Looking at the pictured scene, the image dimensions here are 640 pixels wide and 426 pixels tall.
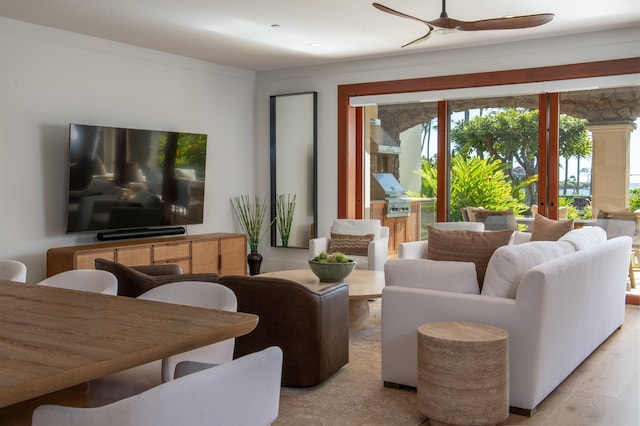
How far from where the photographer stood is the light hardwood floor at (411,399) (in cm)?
336

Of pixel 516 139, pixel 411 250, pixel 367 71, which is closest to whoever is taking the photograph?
pixel 411 250

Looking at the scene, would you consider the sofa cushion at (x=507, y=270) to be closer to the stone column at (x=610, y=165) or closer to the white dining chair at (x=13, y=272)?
the white dining chair at (x=13, y=272)

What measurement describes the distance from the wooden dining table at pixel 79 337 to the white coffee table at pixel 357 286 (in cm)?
264

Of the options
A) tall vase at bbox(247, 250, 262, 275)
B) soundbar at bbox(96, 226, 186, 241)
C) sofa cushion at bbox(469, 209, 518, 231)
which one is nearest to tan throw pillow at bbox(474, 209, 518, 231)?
sofa cushion at bbox(469, 209, 518, 231)

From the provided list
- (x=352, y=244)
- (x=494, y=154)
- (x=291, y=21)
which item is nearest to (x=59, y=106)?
(x=291, y=21)

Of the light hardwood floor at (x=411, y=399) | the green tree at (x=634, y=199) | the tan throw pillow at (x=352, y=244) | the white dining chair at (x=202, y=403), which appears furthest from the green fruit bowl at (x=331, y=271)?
the white dining chair at (x=202, y=403)

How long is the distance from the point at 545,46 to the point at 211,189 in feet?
13.8

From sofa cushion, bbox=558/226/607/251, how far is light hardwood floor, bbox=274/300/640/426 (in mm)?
789

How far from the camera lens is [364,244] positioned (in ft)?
22.3

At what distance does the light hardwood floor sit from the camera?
336cm

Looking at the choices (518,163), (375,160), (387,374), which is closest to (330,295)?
(387,374)

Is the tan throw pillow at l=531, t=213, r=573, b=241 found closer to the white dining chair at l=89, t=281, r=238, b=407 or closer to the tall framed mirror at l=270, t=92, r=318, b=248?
the tall framed mirror at l=270, t=92, r=318, b=248

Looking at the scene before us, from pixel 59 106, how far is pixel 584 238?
4.92m

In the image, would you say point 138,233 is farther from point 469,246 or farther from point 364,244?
point 469,246
